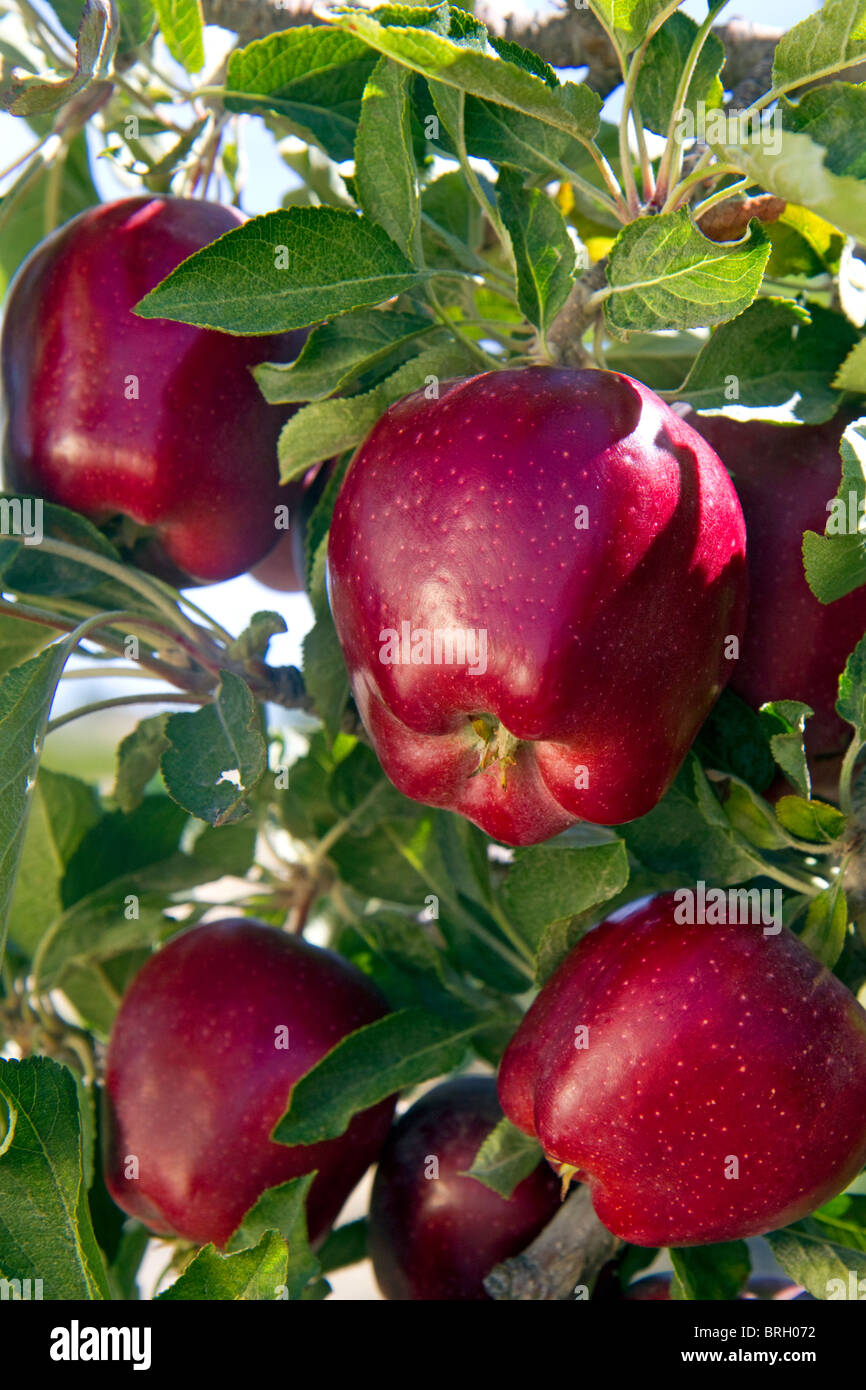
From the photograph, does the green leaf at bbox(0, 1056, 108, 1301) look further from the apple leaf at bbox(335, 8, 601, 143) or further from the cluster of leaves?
the apple leaf at bbox(335, 8, 601, 143)

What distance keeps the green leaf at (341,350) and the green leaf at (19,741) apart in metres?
0.17

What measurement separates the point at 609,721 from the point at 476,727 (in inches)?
2.3

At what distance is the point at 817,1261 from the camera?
55 centimetres

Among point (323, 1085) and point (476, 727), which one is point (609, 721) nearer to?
point (476, 727)

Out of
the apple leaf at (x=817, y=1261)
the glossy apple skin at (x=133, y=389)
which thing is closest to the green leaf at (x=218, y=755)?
the glossy apple skin at (x=133, y=389)

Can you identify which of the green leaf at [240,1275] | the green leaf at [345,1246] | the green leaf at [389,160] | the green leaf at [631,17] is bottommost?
the green leaf at [345,1246]

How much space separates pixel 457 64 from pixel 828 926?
0.38 m

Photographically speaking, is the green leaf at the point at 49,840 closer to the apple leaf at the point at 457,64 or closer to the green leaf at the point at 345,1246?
the green leaf at the point at 345,1246

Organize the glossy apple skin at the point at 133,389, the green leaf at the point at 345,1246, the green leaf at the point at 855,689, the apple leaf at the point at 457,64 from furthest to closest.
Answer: the green leaf at the point at 345,1246 → the glossy apple skin at the point at 133,389 → the green leaf at the point at 855,689 → the apple leaf at the point at 457,64

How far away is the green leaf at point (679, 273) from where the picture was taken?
45 centimetres

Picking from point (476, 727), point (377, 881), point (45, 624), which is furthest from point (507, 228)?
point (377, 881)

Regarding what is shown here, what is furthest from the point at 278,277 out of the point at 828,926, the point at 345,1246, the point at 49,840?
the point at 345,1246

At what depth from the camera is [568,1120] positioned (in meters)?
0.52

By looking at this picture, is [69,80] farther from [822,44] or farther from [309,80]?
[822,44]
